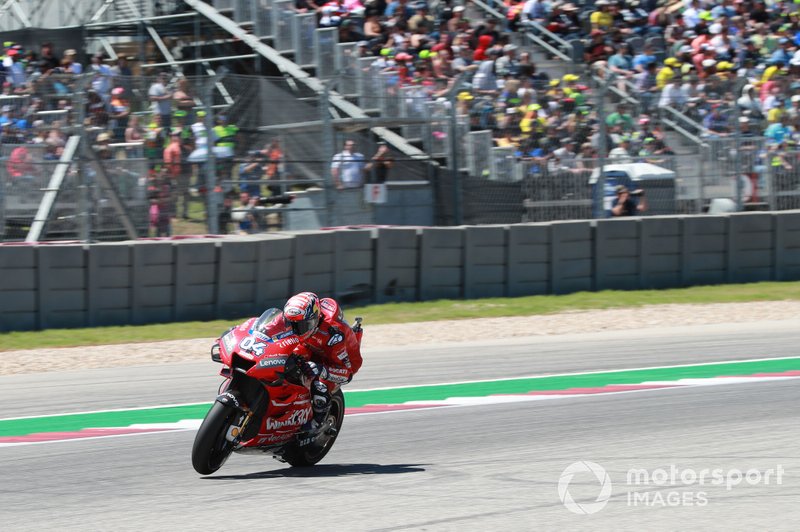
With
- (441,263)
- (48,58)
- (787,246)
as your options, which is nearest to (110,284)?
(441,263)

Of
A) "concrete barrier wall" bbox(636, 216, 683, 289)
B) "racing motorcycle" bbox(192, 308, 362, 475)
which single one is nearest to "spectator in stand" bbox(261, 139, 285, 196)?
"concrete barrier wall" bbox(636, 216, 683, 289)

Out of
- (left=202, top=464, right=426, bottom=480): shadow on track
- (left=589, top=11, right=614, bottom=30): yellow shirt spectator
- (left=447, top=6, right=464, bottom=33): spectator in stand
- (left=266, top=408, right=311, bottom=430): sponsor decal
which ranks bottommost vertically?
(left=202, top=464, right=426, bottom=480): shadow on track

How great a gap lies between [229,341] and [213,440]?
1.92 ft

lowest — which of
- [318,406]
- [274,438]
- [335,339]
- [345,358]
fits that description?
[274,438]

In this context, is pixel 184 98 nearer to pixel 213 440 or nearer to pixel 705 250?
pixel 213 440

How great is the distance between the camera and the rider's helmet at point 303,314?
6.80 metres

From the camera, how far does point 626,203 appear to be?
16.2 meters

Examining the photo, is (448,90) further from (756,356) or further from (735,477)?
(735,477)

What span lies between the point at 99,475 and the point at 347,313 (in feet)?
23.4

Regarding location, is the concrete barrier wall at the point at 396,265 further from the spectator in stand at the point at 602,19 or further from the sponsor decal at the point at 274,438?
the spectator in stand at the point at 602,19

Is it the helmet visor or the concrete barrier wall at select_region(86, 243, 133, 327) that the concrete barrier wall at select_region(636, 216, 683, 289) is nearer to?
the concrete barrier wall at select_region(86, 243, 133, 327)

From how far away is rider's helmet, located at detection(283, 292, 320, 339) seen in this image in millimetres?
6801

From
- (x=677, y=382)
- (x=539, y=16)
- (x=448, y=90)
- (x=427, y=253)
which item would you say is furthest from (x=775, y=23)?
(x=677, y=382)

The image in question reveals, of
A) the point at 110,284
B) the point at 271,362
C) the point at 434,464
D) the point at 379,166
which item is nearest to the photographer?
the point at 271,362
